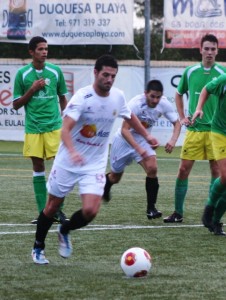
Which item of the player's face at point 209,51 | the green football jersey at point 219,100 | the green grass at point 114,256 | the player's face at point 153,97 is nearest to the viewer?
the green grass at point 114,256

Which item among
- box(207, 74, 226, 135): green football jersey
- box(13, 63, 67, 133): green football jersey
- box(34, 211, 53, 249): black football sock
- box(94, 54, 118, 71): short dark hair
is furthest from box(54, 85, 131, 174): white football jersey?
box(13, 63, 67, 133): green football jersey

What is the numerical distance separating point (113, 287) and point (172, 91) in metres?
19.3

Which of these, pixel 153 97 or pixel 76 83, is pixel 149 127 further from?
pixel 76 83

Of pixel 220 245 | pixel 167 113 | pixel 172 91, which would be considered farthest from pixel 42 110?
pixel 172 91

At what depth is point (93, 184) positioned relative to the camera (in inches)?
334

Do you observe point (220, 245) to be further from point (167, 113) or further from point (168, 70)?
point (168, 70)

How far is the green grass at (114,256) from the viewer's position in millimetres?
7445

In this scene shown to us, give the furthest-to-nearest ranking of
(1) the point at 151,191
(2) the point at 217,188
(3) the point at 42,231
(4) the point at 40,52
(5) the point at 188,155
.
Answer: (1) the point at 151,191
(5) the point at 188,155
(4) the point at 40,52
(2) the point at 217,188
(3) the point at 42,231

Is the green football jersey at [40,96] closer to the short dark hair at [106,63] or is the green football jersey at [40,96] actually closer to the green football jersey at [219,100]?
the green football jersey at [219,100]

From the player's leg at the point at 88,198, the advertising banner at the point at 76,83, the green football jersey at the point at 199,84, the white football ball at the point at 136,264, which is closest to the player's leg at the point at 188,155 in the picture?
the green football jersey at the point at 199,84

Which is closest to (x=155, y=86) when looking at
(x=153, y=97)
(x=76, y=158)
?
(x=153, y=97)

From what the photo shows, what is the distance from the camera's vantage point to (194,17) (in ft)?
87.1

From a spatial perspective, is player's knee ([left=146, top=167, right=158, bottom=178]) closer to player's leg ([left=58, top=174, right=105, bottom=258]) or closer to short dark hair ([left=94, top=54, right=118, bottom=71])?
player's leg ([left=58, top=174, right=105, bottom=258])

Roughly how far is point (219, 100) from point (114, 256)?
2210mm
